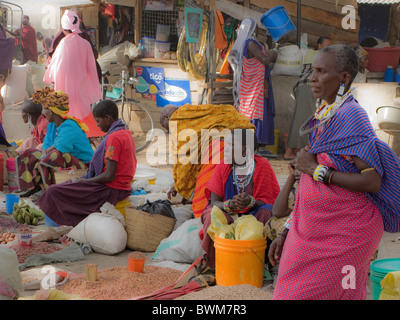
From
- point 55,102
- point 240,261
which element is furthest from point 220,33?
point 240,261

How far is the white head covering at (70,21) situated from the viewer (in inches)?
325

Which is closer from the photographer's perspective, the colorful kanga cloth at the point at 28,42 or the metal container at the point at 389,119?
the metal container at the point at 389,119

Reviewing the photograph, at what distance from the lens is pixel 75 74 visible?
8.41m

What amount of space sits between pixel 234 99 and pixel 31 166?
3.48 meters

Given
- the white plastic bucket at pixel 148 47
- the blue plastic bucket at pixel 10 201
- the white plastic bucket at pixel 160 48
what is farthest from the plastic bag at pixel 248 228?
the white plastic bucket at pixel 148 47

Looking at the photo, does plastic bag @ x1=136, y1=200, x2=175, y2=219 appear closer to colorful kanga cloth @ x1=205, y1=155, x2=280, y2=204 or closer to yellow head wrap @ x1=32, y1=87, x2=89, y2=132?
colorful kanga cloth @ x1=205, y1=155, x2=280, y2=204

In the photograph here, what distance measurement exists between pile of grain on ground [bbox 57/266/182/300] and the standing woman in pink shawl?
4.47 metres

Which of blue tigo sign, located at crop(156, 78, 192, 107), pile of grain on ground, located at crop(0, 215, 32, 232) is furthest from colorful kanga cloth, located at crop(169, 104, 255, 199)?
blue tigo sign, located at crop(156, 78, 192, 107)

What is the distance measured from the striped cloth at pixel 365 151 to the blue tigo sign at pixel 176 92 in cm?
867

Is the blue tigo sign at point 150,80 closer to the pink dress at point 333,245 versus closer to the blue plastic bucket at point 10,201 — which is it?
the blue plastic bucket at point 10,201

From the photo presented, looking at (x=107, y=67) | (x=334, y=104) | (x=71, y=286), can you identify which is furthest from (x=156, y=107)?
(x=334, y=104)

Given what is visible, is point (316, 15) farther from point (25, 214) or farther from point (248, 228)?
point (248, 228)

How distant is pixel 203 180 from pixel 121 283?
54.8 inches

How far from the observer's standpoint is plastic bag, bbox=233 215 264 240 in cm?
375
